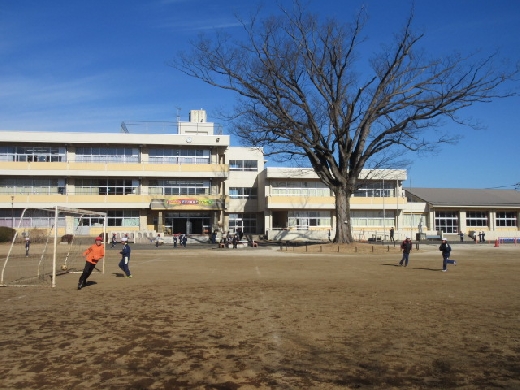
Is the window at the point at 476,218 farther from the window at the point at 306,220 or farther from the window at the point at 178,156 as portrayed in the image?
the window at the point at 178,156

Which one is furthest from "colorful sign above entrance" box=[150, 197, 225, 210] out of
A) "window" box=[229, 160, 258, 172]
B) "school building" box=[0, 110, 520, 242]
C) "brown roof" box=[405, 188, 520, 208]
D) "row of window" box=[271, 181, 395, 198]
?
"brown roof" box=[405, 188, 520, 208]

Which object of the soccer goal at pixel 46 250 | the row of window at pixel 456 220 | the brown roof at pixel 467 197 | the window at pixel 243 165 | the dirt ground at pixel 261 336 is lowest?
the dirt ground at pixel 261 336

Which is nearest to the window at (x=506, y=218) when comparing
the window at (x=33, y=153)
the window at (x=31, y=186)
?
the window at (x=31, y=186)

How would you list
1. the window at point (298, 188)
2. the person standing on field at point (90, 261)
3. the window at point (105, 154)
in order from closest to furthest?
the person standing on field at point (90, 261)
the window at point (105, 154)
the window at point (298, 188)

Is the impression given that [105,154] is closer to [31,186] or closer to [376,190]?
[31,186]

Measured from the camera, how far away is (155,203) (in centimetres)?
5344

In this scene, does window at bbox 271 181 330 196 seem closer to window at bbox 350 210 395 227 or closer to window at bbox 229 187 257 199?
window at bbox 229 187 257 199

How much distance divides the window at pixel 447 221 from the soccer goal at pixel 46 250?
4392 cm

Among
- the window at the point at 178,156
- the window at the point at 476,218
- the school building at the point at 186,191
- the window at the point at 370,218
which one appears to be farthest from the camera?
the window at the point at 476,218

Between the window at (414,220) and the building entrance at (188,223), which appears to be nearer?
the building entrance at (188,223)

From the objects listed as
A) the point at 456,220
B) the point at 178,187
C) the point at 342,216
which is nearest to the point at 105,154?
the point at 178,187

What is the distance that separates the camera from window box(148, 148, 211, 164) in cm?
5566

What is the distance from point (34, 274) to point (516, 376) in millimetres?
17987

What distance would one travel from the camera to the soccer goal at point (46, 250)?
16.1 m
